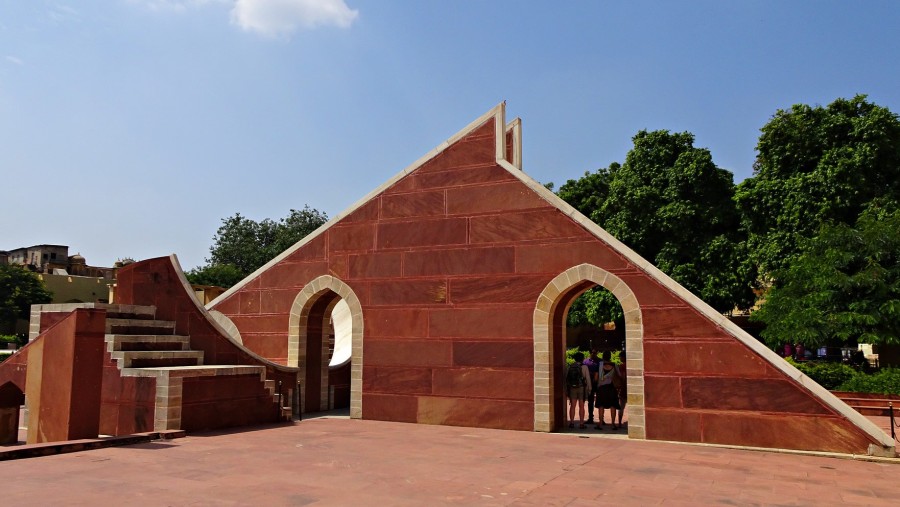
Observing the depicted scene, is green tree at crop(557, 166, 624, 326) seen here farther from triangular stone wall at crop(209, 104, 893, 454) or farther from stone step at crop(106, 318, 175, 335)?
stone step at crop(106, 318, 175, 335)

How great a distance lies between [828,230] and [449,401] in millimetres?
13521

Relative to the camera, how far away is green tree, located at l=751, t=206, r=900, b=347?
1736 cm

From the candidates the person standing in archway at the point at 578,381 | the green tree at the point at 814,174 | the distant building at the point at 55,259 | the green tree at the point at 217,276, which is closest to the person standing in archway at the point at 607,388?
the person standing in archway at the point at 578,381

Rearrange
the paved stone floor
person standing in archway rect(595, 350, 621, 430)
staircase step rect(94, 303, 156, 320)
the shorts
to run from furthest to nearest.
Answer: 1. the shorts
2. person standing in archway rect(595, 350, 621, 430)
3. staircase step rect(94, 303, 156, 320)
4. the paved stone floor

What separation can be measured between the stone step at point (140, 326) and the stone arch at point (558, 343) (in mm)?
7232

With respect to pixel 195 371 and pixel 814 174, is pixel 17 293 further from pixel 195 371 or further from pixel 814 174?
pixel 814 174

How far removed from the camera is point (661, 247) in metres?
27.8

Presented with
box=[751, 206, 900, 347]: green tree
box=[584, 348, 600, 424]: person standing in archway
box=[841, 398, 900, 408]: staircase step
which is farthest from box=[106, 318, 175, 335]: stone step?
box=[751, 206, 900, 347]: green tree

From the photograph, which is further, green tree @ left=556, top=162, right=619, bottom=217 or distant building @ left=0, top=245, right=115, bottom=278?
distant building @ left=0, top=245, right=115, bottom=278

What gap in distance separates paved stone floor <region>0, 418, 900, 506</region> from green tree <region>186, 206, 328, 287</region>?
4390 cm

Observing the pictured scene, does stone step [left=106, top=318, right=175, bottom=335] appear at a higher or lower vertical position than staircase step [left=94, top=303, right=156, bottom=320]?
lower

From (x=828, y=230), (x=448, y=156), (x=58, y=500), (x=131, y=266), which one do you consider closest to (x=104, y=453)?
(x=58, y=500)

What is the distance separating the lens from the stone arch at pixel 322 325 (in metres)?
14.0

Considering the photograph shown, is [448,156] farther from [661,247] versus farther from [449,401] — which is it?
[661,247]
